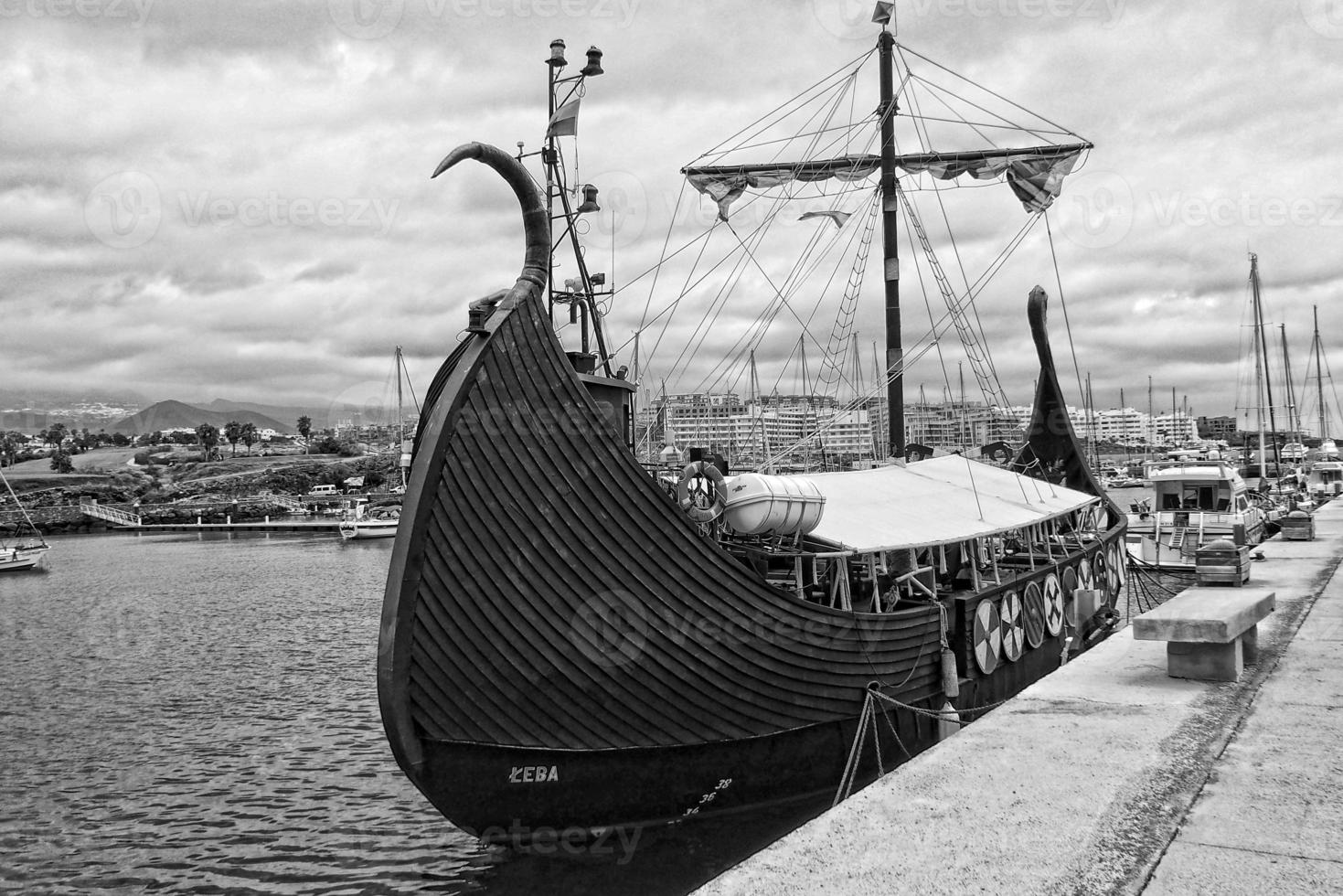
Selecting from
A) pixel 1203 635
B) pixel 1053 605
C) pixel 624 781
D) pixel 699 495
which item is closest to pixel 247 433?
pixel 1053 605

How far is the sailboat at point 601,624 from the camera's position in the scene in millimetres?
8125

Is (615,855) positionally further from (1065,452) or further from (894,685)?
(1065,452)

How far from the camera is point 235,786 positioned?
13.0 metres

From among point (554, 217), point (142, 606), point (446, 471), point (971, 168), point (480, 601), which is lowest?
point (142, 606)

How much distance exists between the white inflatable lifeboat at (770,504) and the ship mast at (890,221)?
28.7 ft

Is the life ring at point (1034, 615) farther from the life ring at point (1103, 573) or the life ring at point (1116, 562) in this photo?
the life ring at point (1116, 562)

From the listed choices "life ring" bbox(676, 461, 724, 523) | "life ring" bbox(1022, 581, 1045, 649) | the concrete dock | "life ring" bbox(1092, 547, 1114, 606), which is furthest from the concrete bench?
"life ring" bbox(1092, 547, 1114, 606)

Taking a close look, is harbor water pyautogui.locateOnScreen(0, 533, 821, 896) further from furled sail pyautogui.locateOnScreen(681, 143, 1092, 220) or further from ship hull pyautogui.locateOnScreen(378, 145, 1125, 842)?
furled sail pyautogui.locateOnScreen(681, 143, 1092, 220)

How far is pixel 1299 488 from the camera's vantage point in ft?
165

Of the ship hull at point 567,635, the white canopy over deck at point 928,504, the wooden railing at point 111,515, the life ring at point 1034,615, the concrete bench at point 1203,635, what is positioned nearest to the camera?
the concrete bench at point 1203,635

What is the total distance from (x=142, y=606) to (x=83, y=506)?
70471 mm

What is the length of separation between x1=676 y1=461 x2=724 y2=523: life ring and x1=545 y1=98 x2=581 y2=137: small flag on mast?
513 cm

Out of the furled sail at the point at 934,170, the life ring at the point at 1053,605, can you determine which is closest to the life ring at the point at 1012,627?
the life ring at the point at 1053,605

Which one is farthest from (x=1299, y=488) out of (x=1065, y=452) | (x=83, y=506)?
(x=83, y=506)
